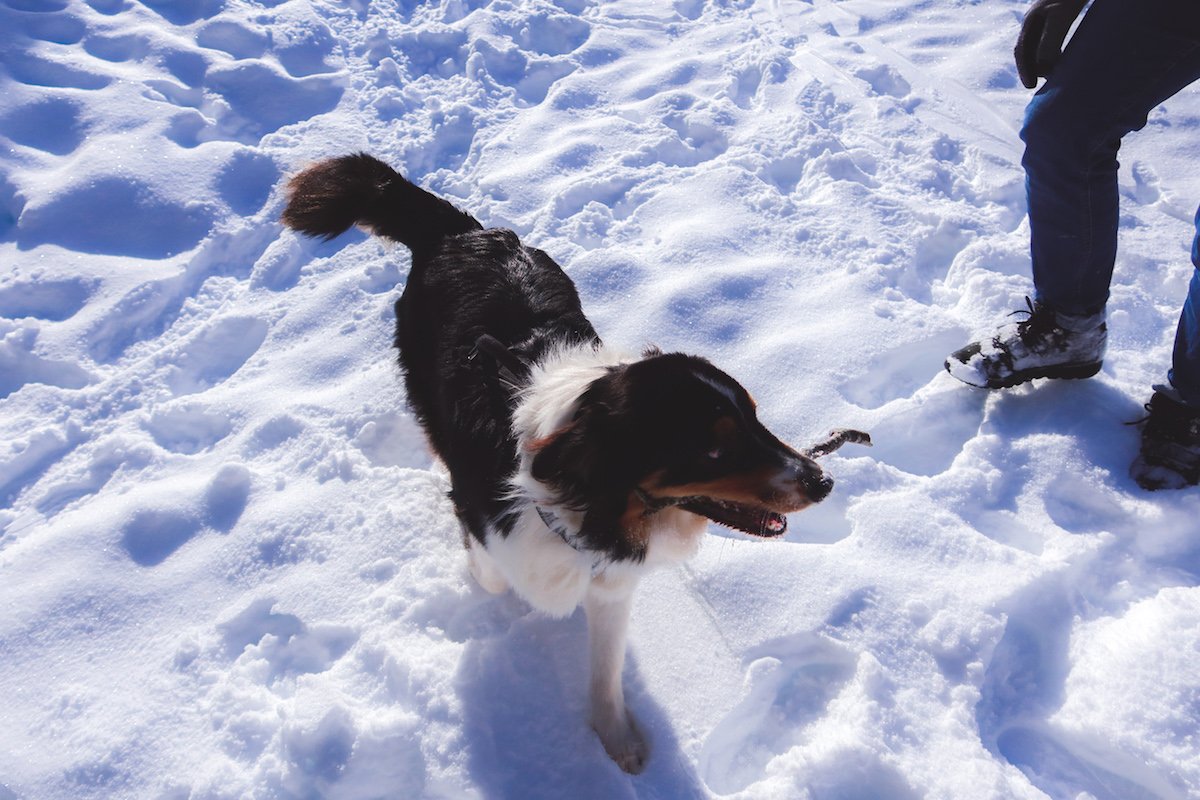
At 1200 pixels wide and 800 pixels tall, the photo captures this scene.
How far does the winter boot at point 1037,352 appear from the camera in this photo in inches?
107

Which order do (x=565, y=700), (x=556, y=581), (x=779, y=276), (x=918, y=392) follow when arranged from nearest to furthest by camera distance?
(x=556, y=581) < (x=565, y=700) < (x=918, y=392) < (x=779, y=276)

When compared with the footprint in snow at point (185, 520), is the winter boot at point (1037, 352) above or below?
above

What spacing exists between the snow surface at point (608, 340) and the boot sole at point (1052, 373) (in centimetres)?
9

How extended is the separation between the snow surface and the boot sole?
9 centimetres

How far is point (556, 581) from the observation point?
6.38 ft

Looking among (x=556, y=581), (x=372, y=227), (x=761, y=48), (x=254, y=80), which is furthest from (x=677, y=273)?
(x=254, y=80)

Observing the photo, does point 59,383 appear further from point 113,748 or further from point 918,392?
point 918,392

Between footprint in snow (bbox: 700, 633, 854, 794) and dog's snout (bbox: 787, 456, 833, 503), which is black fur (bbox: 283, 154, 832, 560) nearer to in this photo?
dog's snout (bbox: 787, 456, 833, 503)

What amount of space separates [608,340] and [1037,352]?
1660mm

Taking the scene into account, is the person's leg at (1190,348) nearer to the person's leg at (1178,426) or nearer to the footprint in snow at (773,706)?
the person's leg at (1178,426)

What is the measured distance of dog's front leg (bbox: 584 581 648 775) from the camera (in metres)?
2.02

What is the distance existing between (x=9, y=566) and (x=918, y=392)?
3296mm

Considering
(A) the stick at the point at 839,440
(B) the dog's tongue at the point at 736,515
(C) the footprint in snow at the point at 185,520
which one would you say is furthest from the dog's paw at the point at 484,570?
(A) the stick at the point at 839,440

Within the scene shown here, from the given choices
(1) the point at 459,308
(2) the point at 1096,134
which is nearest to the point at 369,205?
(1) the point at 459,308
